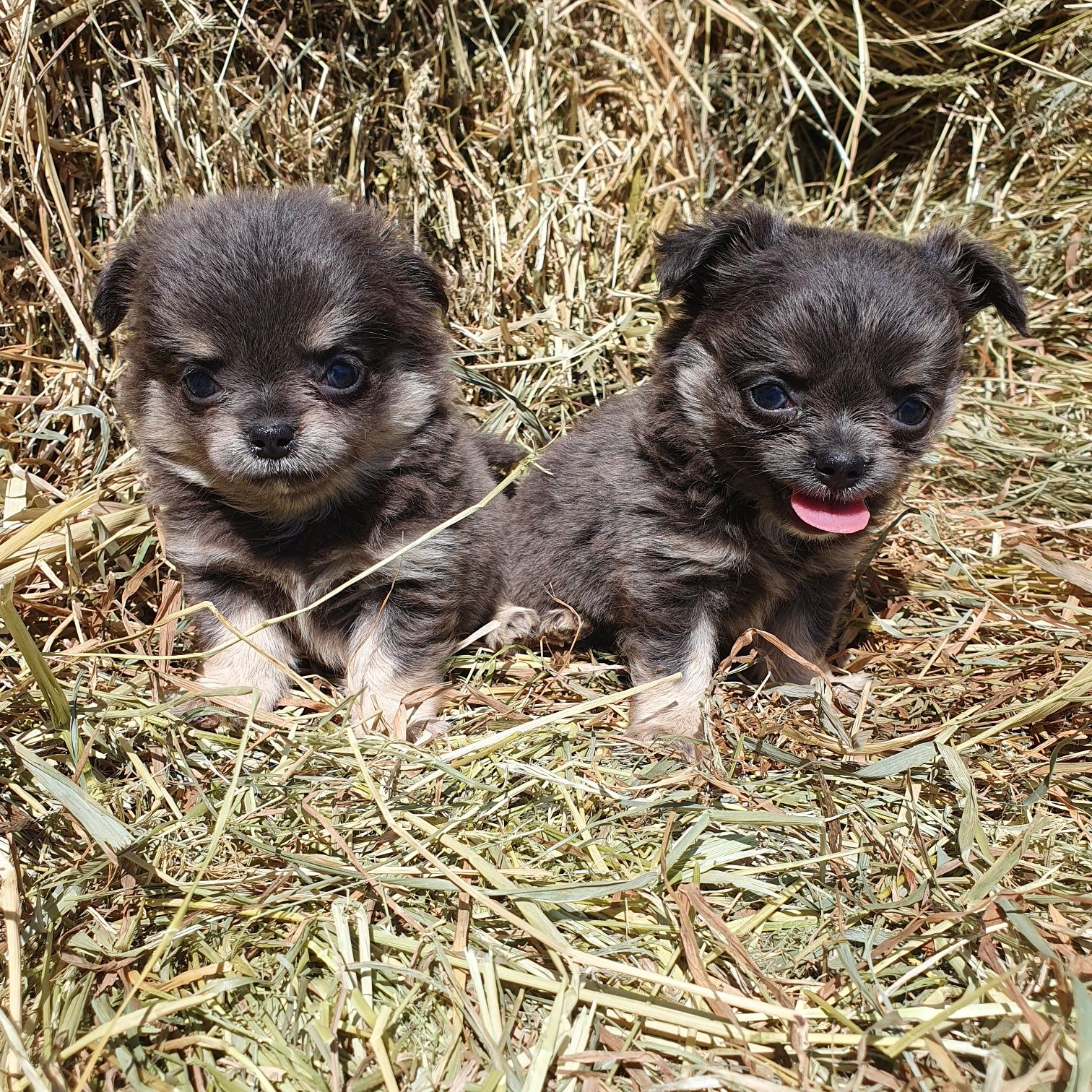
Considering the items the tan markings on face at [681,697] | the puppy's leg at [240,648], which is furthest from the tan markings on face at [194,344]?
the tan markings on face at [681,697]

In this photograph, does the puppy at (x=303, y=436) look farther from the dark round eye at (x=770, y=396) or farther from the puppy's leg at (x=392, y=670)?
the dark round eye at (x=770, y=396)

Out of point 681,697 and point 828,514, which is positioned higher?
point 828,514

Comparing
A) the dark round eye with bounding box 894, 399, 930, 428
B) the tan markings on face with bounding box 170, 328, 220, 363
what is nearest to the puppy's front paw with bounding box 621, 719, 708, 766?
the dark round eye with bounding box 894, 399, 930, 428

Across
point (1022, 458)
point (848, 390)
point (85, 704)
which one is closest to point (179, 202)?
point (85, 704)

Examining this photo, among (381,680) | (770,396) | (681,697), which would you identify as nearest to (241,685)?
(381,680)

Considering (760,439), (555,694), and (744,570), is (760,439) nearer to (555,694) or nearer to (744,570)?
(744,570)

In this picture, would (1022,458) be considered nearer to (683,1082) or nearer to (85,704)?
(683,1082)

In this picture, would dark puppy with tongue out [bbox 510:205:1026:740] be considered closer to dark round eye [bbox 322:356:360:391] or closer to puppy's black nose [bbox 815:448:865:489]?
puppy's black nose [bbox 815:448:865:489]
